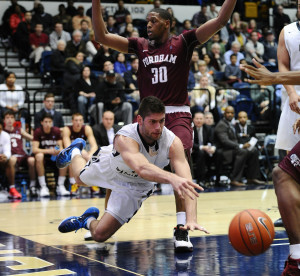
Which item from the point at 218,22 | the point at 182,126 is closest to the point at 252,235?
the point at 182,126

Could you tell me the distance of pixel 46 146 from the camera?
12914 mm

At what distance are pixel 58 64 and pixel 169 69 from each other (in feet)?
31.9

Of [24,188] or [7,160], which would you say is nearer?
[7,160]

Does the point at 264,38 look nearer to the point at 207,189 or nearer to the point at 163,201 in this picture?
the point at 207,189

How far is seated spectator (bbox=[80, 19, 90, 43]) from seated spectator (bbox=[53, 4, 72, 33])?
43cm

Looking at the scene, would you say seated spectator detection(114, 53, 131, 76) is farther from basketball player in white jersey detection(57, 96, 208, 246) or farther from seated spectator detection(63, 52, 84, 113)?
basketball player in white jersey detection(57, 96, 208, 246)

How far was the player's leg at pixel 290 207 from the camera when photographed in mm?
4449

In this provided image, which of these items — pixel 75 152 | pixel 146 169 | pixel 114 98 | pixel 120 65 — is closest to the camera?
pixel 146 169

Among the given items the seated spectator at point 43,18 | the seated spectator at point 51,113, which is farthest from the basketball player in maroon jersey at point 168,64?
the seated spectator at point 43,18

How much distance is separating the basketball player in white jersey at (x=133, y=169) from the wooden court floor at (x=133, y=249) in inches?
9.8

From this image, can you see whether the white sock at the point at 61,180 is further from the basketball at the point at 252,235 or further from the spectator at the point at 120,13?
the basketball at the point at 252,235

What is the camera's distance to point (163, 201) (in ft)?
35.6

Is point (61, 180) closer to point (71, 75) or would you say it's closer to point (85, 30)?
point (71, 75)

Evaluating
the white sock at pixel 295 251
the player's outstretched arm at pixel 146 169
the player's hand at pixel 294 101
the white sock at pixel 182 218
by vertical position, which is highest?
the player's hand at pixel 294 101
